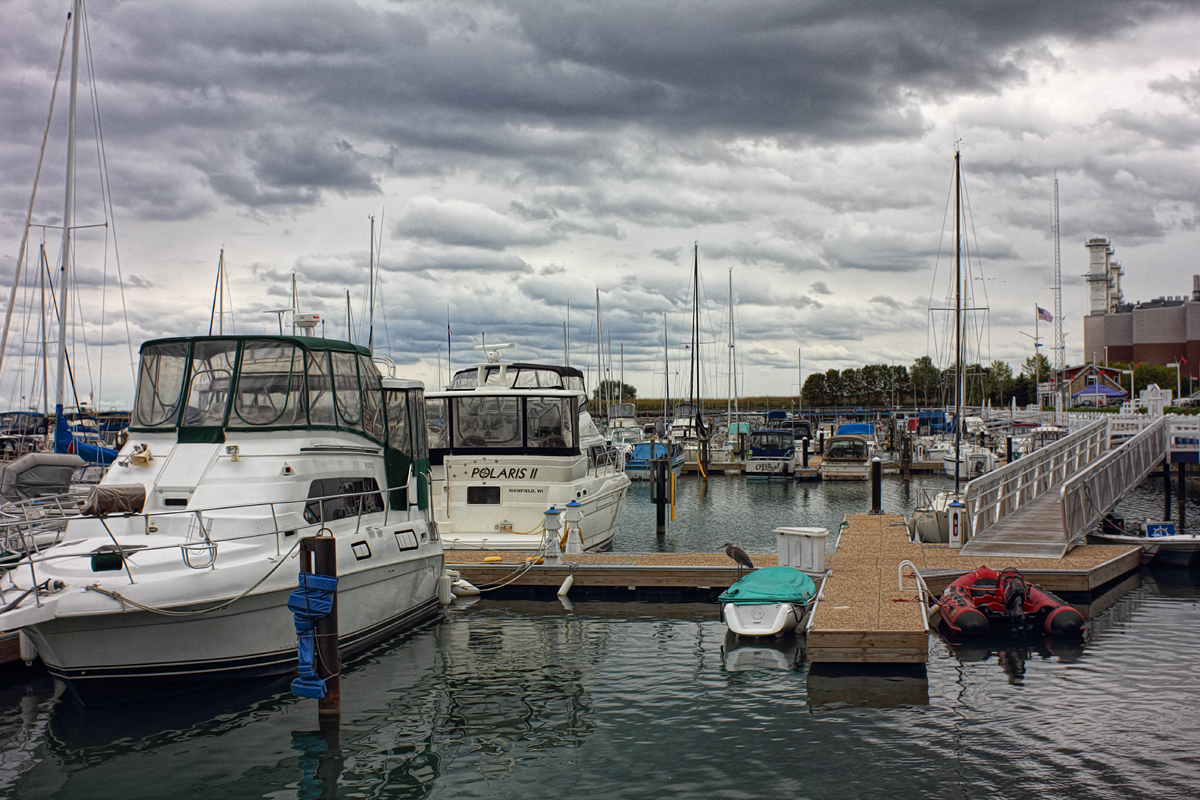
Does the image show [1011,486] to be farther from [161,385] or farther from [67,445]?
[67,445]

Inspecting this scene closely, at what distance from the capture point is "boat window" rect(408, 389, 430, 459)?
17000mm

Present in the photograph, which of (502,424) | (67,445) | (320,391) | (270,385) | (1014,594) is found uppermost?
(270,385)

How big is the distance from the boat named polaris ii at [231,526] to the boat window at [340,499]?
1.3 inches

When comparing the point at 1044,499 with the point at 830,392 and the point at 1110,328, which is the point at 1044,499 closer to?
the point at 1110,328

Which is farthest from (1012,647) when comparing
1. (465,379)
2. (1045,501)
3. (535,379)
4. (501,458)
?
(465,379)

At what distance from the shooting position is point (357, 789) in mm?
9781

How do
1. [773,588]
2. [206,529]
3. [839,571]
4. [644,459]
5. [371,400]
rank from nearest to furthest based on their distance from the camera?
[206,529]
[773,588]
[371,400]
[839,571]
[644,459]

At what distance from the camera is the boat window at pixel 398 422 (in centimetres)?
1645

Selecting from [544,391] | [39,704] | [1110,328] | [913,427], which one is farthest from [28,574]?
[1110,328]

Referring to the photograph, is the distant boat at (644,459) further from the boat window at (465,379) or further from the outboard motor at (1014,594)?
the outboard motor at (1014,594)

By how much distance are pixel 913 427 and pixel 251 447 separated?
74811mm

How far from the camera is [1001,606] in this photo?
50.7ft

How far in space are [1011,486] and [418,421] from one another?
703 inches

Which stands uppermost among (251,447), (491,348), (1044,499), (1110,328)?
(1110,328)
